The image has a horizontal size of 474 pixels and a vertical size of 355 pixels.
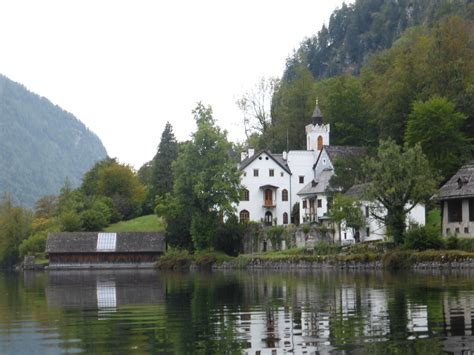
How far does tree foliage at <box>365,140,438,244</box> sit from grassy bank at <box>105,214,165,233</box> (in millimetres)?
47299

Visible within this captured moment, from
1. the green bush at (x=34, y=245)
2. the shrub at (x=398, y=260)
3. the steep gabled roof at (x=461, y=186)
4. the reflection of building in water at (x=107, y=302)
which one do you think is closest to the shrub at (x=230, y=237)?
the steep gabled roof at (x=461, y=186)

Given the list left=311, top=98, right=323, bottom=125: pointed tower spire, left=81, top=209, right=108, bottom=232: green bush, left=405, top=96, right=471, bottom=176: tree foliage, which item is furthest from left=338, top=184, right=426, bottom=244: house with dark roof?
left=81, top=209, right=108, bottom=232: green bush

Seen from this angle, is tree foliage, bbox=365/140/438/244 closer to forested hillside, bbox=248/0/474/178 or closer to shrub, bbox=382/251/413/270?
shrub, bbox=382/251/413/270

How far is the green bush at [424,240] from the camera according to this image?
60562 mm

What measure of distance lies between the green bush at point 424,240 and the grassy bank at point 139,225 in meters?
50.3

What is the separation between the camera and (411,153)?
6381cm

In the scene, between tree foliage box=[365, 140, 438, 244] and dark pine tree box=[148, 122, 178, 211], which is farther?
dark pine tree box=[148, 122, 178, 211]

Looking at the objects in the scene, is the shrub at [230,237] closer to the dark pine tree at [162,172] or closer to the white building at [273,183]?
the white building at [273,183]

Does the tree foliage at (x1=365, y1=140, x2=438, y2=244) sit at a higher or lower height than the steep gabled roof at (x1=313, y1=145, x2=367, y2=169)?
lower

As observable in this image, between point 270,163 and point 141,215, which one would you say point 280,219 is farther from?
point 141,215

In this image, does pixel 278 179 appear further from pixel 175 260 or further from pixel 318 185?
pixel 175 260

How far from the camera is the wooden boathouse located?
9769cm

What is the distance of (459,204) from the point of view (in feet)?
214

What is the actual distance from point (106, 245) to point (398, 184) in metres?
45.5
